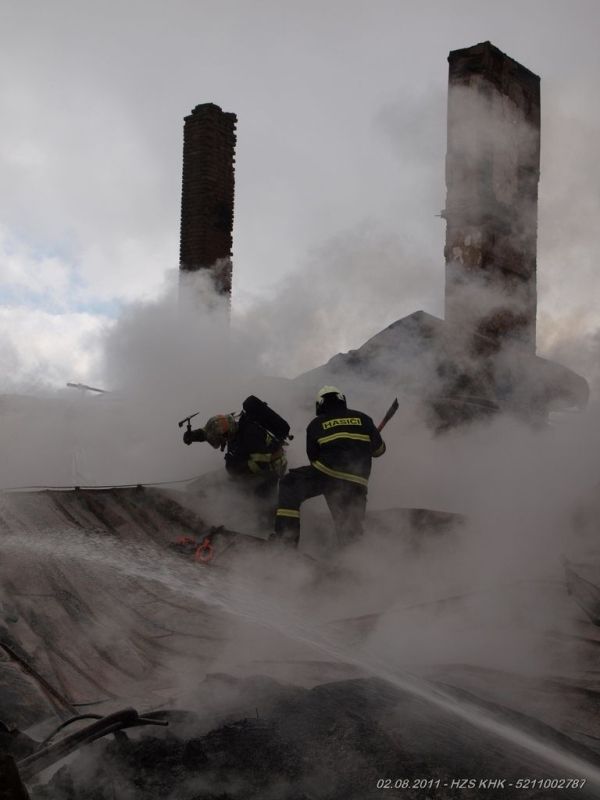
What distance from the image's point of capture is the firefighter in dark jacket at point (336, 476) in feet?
22.4

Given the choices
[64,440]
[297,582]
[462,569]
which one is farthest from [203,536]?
[64,440]

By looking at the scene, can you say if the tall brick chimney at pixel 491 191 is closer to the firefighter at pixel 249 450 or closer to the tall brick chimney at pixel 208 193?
the firefighter at pixel 249 450

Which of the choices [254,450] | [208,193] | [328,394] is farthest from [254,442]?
[208,193]

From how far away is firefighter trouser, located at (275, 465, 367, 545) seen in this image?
679 centimetres

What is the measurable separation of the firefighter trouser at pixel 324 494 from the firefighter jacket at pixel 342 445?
74 mm

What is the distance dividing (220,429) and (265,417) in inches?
18.2

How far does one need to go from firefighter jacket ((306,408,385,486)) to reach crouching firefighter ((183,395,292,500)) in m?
0.76

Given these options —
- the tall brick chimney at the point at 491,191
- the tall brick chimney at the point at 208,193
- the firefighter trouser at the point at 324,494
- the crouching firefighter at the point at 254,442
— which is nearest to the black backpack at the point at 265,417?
the crouching firefighter at the point at 254,442

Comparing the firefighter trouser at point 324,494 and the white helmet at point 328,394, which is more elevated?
the white helmet at point 328,394

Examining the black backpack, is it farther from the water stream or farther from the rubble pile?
the rubble pile

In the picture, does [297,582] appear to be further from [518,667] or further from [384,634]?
[518,667]

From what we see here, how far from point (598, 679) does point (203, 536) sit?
13.0 feet

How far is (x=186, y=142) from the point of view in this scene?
14.4 m

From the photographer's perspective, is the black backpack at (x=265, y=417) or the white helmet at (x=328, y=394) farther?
the black backpack at (x=265, y=417)
